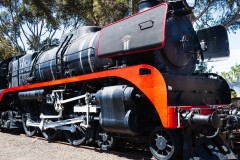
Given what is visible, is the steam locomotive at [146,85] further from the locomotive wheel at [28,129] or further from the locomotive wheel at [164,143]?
the locomotive wheel at [28,129]

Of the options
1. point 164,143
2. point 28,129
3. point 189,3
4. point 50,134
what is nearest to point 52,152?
point 50,134

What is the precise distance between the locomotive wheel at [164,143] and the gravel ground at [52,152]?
1.80ft

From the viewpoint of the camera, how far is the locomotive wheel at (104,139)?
642 centimetres

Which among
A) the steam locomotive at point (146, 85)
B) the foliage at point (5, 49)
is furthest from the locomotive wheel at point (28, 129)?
the foliage at point (5, 49)

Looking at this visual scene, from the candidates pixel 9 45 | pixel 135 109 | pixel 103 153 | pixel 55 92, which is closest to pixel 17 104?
pixel 55 92

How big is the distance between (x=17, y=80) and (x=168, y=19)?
6.97 metres

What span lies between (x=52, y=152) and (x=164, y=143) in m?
2.83

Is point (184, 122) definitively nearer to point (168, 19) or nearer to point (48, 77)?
point (168, 19)

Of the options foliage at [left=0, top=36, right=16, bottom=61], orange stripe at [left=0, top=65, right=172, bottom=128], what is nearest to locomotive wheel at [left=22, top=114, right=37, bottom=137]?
orange stripe at [left=0, top=65, right=172, bottom=128]

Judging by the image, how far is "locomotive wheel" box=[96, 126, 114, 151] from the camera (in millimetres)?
6418

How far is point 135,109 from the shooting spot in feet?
18.2

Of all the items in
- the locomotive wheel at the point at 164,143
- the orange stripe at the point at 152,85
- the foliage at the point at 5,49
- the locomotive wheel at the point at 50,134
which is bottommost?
the locomotive wheel at the point at 50,134

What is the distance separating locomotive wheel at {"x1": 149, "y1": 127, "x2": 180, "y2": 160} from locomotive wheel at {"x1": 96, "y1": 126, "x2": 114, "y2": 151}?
1.22 m

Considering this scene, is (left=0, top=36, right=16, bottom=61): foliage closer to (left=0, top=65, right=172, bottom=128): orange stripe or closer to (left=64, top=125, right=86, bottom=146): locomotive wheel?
(left=64, top=125, right=86, bottom=146): locomotive wheel
